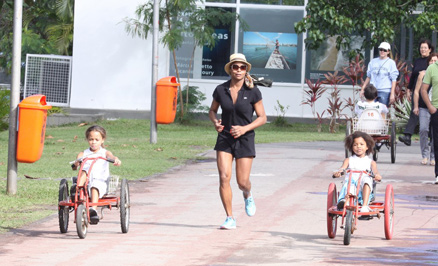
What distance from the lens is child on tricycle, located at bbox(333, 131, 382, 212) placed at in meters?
9.33

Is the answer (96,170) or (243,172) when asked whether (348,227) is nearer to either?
(243,172)

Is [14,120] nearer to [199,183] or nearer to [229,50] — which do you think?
[199,183]

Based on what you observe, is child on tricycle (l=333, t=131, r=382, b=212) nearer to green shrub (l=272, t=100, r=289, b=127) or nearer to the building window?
green shrub (l=272, t=100, r=289, b=127)

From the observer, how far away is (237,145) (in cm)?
1006

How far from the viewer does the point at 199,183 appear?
13969 mm

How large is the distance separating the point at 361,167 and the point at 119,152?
9563mm

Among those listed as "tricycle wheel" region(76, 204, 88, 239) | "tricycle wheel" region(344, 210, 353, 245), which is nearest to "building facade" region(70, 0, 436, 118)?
"tricycle wheel" region(76, 204, 88, 239)

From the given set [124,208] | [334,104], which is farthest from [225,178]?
[334,104]

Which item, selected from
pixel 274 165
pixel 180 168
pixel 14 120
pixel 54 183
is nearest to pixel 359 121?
pixel 274 165

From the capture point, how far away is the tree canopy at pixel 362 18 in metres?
25.6

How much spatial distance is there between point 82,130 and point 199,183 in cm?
1174

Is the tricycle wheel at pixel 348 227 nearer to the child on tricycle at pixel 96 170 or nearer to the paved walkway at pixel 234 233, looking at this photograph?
the paved walkway at pixel 234 233

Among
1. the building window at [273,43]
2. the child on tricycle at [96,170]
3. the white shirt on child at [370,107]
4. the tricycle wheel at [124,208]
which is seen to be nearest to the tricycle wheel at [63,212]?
the child on tricycle at [96,170]

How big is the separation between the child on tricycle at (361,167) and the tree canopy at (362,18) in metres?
16.0
